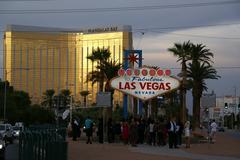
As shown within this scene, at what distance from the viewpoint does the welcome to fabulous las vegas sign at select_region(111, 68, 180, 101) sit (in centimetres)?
4428

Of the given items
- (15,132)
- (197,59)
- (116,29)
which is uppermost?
(116,29)

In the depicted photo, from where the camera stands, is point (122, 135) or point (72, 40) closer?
point (122, 135)

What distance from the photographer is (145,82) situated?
44.7 meters

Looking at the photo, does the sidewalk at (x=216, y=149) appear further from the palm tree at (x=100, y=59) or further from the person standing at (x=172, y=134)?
the palm tree at (x=100, y=59)

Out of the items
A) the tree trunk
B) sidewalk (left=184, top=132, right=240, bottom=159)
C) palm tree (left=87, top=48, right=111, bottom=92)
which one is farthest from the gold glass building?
sidewalk (left=184, top=132, right=240, bottom=159)

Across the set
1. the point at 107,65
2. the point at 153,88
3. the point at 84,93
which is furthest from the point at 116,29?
the point at 84,93

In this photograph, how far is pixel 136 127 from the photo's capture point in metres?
36.6

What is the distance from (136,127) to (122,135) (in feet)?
5.61

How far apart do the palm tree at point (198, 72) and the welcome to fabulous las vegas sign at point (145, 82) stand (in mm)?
16810

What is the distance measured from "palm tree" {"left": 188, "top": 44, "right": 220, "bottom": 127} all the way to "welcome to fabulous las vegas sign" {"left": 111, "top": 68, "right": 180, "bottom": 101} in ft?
55.2

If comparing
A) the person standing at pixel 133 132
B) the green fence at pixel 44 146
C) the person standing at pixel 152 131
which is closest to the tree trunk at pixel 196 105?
the person standing at pixel 152 131

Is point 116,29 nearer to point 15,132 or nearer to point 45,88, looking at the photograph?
point 15,132

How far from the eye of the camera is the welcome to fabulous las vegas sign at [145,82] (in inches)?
1743

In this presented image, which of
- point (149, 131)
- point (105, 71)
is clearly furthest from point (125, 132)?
point (105, 71)
